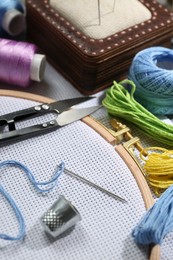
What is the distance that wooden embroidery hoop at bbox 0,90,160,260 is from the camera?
28.3 inches

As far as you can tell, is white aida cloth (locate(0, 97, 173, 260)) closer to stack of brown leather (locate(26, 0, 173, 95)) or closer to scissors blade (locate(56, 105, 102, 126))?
scissors blade (locate(56, 105, 102, 126))

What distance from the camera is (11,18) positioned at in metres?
0.97

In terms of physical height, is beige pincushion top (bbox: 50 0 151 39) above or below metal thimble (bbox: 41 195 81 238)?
above

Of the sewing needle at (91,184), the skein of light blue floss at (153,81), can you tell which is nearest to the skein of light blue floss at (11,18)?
the skein of light blue floss at (153,81)

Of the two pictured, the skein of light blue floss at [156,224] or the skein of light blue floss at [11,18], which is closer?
the skein of light blue floss at [156,224]

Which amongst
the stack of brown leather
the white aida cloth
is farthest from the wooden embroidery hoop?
the stack of brown leather

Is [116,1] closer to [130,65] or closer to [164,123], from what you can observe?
[130,65]

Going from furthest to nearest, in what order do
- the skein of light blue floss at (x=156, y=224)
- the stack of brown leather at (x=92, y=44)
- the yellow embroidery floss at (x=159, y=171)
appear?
the stack of brown leather at (x=92, y=44)
the yellow embroidery floss at (x=159, y=171)
the skein of light blue floss at (x=156, y=224)

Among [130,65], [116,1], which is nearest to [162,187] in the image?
[130,65]

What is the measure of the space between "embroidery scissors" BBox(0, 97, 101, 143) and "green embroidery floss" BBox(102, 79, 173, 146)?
1.6 inches

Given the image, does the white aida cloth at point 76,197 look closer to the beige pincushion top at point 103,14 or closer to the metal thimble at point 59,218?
the metal thimble at point 59,218

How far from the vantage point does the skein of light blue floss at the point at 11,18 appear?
3.19 feet

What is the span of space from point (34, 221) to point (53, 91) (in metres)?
0.36

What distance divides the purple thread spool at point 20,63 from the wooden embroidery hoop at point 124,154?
6cm
